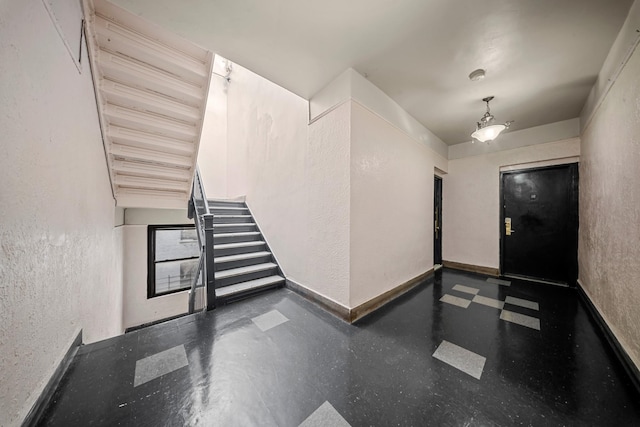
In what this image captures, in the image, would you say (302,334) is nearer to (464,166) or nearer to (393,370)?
(393,370)

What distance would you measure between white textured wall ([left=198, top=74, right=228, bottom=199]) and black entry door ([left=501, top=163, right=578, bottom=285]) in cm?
642

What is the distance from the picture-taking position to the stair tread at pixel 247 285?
253 centimetres

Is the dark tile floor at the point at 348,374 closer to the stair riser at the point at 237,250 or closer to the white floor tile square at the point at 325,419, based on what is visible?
the white floor tile square at the point at 325,419

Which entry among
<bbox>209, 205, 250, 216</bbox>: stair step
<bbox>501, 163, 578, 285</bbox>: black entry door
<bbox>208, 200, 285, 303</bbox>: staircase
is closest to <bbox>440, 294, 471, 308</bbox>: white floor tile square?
<bbox>501, 163, 578, 285</bbox>: black entry door

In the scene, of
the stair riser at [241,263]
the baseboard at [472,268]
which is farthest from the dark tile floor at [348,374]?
the baseboard at [472,268]

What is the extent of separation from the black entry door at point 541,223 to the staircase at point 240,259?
4097 mm

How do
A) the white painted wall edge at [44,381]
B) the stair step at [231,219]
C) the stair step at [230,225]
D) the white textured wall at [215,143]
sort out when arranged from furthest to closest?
the white textured wall at [215,143] < the stair step at [231,219] < the stair step at [230,225] < the white painted wall edge at [44,381]

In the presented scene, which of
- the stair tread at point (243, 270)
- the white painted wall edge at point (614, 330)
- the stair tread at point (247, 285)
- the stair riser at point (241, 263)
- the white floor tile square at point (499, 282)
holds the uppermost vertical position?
the stair riser at point (241, 263)

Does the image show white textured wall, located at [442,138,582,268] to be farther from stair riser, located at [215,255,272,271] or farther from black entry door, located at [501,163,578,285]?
stair riser, located at [215,255,272,271]

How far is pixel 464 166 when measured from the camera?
4.09 m

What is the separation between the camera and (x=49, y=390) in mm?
1229

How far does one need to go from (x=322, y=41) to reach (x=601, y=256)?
11.8 ft

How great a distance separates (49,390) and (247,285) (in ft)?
5.51

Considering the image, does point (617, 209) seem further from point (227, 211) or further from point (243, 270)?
point (227, 211)
